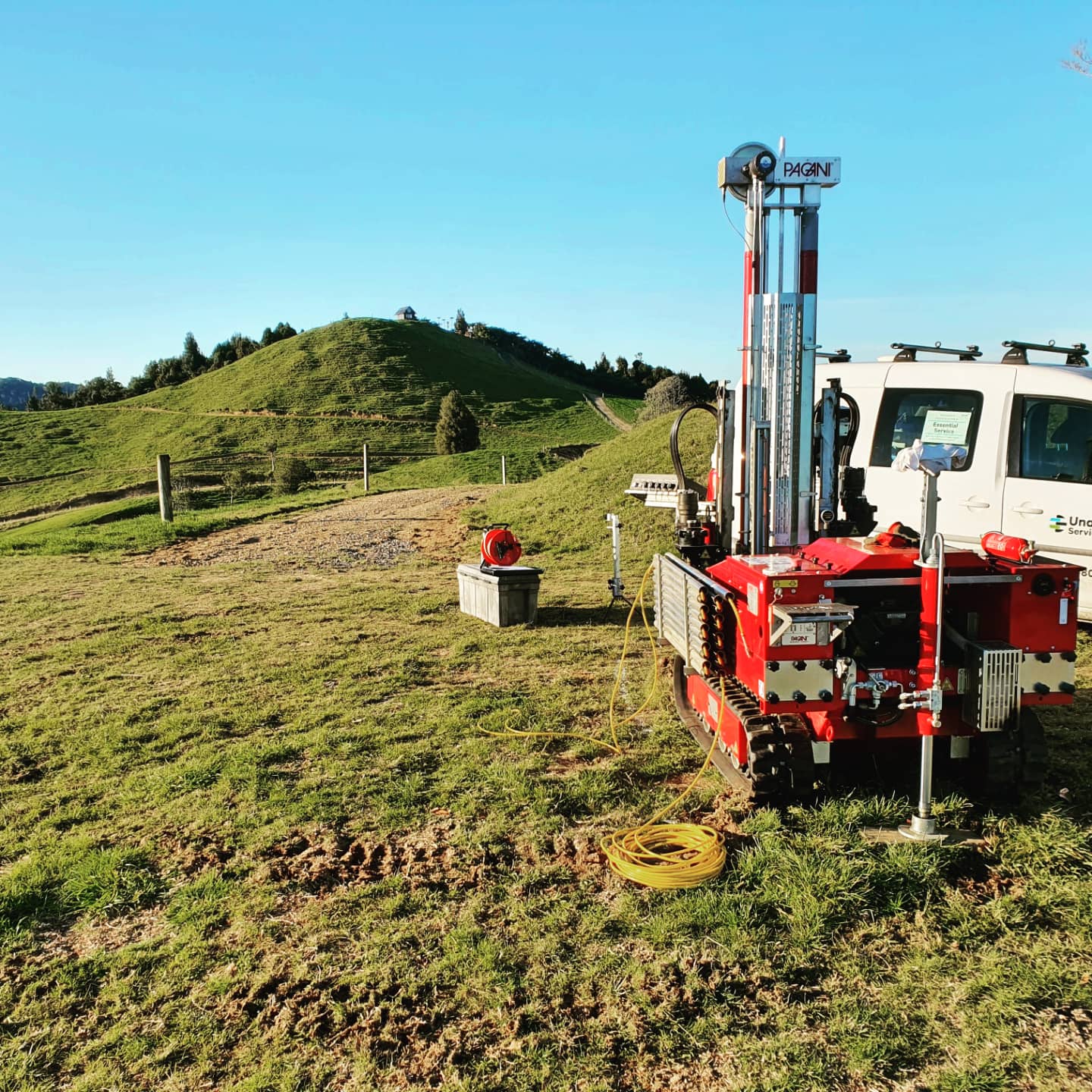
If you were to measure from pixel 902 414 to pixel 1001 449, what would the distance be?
1.16 m

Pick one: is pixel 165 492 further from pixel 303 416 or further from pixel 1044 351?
pixel 303 416

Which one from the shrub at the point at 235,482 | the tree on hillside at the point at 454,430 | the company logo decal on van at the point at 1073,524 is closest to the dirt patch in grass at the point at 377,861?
the company logo decal on van at the point at 1073,524

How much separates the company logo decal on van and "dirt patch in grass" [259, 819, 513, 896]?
260 inches

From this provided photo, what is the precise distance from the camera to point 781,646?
455 centimetres

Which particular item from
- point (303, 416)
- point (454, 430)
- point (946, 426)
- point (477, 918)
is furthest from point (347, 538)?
point (303, 416)

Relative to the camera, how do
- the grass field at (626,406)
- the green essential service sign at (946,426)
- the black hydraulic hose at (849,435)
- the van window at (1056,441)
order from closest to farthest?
the black hydraulic hose at (849,435) → the van window at (1056,441) → the green essential service sign at (946,426) → the grass field at (626,406)

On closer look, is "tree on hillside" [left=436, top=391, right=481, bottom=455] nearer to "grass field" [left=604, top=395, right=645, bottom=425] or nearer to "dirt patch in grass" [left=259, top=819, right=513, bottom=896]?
"grass field" [left=604, top=395, right=645, bottom=425]

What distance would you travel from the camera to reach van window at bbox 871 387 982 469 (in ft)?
31.5

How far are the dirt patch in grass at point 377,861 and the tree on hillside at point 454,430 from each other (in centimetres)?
4177

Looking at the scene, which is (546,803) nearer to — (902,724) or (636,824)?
(636,824)

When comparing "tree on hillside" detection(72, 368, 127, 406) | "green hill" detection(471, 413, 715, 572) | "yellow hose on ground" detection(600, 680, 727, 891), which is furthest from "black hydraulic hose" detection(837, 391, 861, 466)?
"tree on hillside" detection(72, 368, 127, 406)

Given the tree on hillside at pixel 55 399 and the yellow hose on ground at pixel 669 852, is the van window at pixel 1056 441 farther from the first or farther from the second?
the tree on hillside at pixel 55 399

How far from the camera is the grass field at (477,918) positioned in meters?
3.25

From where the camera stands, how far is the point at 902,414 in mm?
9922
